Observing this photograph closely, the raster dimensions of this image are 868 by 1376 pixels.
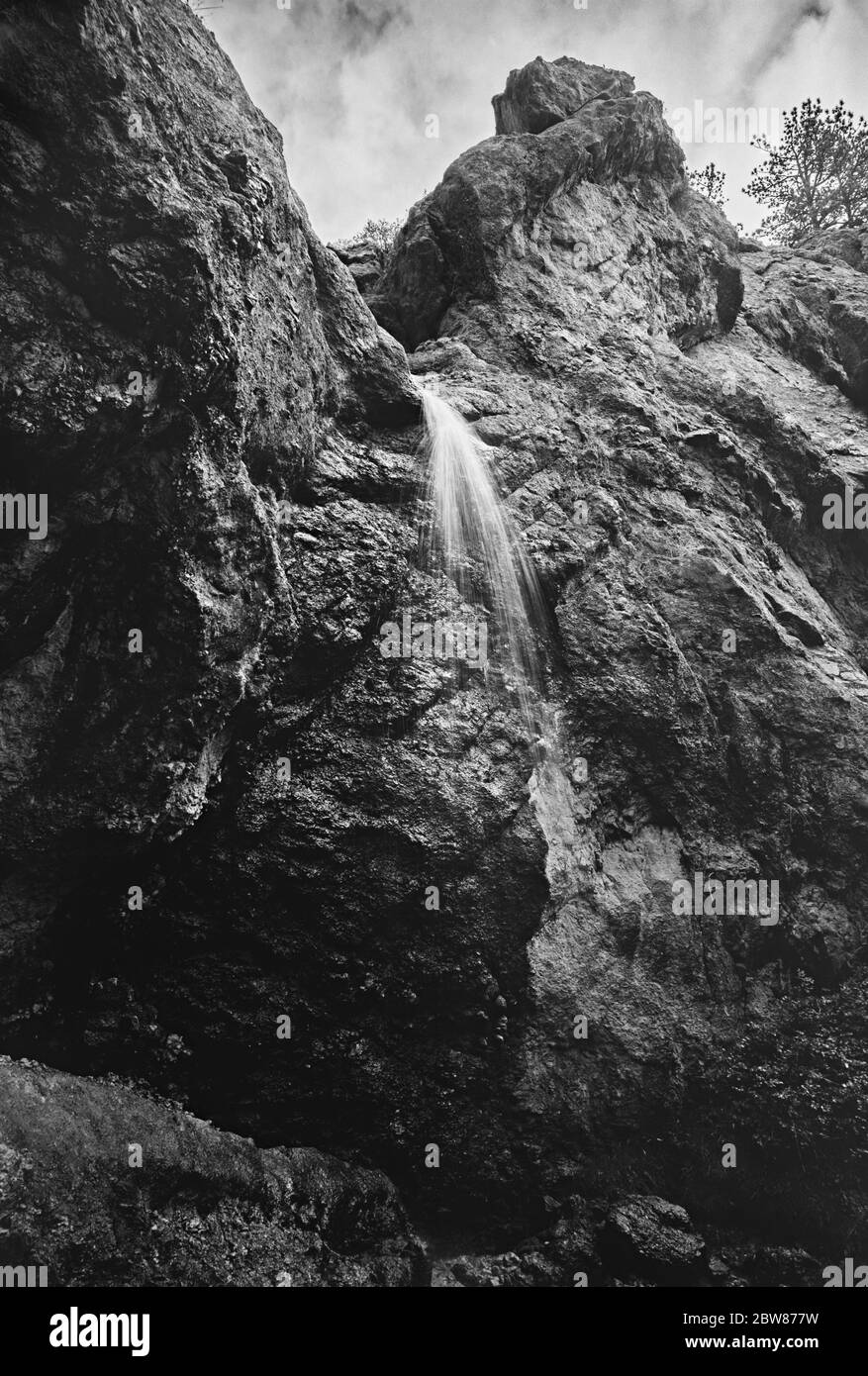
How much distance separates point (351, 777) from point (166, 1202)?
147 inches

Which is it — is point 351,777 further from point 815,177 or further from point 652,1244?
point 815,177

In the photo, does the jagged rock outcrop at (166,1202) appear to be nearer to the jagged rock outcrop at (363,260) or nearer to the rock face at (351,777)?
the rock face at (351,777)

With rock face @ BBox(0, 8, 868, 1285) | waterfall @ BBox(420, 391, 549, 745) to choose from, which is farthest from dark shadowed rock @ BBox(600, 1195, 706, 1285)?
waterfall @ BBox(420, 391, 549, 745)

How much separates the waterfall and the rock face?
0.84 feet

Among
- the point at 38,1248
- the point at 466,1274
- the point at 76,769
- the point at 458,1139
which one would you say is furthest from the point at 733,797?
the point at 38,1248

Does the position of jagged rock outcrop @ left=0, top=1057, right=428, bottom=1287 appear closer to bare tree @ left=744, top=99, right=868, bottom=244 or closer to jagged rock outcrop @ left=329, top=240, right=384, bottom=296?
jagged rock outcrop @ left=329, top=240, right=384, bottom=296

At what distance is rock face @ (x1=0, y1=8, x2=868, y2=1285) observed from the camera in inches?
243

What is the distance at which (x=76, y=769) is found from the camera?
20.8ft

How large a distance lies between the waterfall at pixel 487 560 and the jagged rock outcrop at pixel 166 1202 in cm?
472

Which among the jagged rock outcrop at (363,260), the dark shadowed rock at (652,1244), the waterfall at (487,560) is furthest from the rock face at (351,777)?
the jagged rock outcrop at (363,260)

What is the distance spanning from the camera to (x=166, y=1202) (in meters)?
6.11

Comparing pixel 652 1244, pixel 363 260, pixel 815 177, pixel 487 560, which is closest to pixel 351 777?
pixel 487 560

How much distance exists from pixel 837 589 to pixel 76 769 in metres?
10.5
